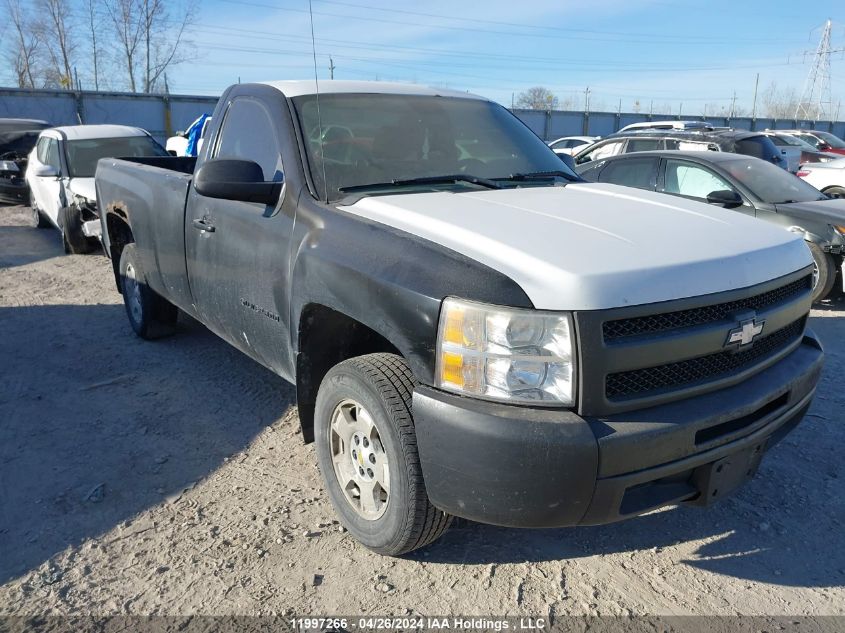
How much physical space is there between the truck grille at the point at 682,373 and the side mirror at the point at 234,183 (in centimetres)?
185

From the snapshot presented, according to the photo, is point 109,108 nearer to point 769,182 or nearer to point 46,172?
point 46,172

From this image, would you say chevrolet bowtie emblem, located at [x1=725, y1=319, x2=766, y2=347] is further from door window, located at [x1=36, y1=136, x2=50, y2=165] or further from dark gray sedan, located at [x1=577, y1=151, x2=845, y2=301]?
door window, located at [x1=36, y1=136, x2=50, y2=165]

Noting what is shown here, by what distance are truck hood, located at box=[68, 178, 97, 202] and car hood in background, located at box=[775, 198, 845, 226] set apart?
801 centimetres

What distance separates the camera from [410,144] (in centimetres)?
354

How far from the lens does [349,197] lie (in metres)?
3.05

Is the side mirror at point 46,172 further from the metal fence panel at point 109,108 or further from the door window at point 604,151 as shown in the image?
the metal fence panel at point 109,108

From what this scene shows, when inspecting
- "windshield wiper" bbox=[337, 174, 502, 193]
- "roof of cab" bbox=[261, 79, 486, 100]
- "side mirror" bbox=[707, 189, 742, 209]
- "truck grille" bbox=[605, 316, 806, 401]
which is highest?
"roof of cab" bbox=[261, 79, 486, 100]

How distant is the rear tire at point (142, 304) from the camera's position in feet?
17.5

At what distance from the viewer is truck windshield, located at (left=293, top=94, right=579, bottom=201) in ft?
10.8

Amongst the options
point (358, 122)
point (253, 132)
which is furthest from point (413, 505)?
point (253, 132)

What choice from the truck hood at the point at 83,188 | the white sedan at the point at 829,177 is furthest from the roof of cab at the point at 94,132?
the white sedan at the point at 829,177

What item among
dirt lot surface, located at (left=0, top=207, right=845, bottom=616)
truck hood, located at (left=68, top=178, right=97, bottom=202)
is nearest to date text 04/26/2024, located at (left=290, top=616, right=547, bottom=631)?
dirt lot surface, located at (left=0, top=207, right=845, bottom=616)

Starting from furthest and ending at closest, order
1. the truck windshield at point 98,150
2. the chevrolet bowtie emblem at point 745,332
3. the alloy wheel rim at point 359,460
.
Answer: the truck windshield at point 98,150
the alloy wheel rim at point 359,460
the chevrolet bowtie emblem at point 745,332

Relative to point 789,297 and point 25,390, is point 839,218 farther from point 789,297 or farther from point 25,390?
point 25,390
